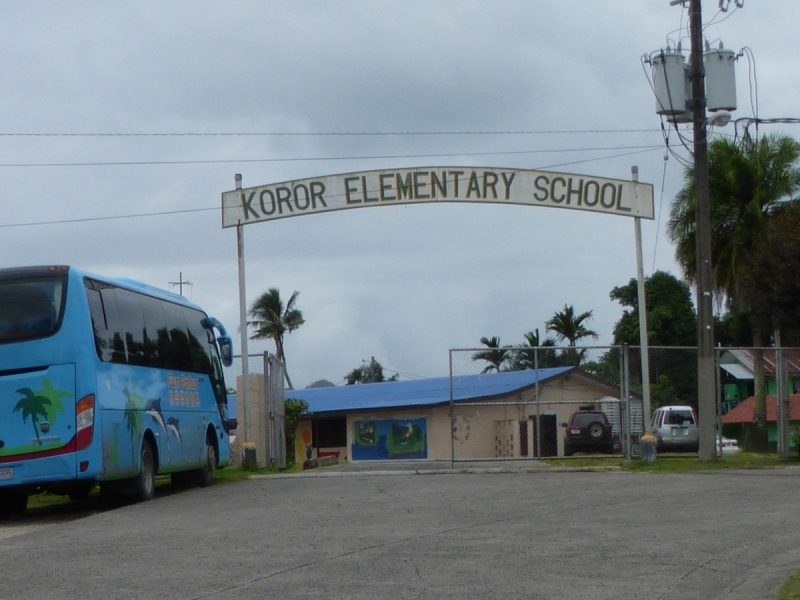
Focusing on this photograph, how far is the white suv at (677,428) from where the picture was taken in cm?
3266

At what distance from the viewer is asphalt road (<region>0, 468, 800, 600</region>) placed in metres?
7.72

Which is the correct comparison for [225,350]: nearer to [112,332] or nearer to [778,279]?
[112,332]

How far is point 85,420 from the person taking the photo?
13734mm

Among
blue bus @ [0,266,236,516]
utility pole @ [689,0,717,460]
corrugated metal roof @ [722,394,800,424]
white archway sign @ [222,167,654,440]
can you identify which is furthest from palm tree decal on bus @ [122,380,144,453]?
corrugated metal roof @ [722,394,800,424]

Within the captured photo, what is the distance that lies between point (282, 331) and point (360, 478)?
171 ft

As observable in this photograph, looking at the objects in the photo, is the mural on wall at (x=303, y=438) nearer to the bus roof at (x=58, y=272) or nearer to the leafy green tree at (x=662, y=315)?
the leafy green tree at (x=662, y=315)

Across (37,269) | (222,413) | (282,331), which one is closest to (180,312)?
(222,413)

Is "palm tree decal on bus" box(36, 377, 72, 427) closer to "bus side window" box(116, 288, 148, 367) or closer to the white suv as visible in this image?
"bus side window" box(116, 288, 148, 367)

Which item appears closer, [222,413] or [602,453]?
[222,413]

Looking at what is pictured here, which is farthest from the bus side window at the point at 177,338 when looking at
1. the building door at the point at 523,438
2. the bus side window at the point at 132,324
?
the building door at the point at 523,438

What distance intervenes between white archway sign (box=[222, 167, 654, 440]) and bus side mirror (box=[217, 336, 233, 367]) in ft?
2.58

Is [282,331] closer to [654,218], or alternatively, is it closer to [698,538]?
[654,218]

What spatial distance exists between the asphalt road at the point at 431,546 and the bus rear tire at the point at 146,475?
1.44 feet

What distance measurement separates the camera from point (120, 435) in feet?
48.5
